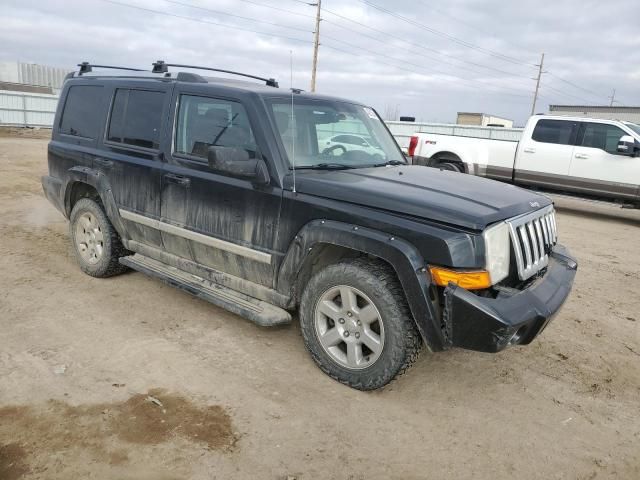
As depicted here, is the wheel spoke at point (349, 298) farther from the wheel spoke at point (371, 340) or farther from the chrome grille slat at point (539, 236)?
the chrome grille slat at point (539, 236)

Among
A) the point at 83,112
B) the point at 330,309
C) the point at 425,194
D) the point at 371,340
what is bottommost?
the point at 371,340

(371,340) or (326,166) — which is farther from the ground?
(326,166)

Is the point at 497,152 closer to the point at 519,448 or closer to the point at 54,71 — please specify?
the point at 519,448

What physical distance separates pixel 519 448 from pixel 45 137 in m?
24.4

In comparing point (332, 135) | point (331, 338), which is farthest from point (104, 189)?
point (331, 338)

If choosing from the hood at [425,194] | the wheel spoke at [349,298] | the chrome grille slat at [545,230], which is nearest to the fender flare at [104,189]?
the hood at [425,194]

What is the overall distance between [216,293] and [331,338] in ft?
3.52

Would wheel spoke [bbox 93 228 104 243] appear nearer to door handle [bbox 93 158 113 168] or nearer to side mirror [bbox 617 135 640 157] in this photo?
door handle [bbox 93 158 113 168]

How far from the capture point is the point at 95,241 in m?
5.06

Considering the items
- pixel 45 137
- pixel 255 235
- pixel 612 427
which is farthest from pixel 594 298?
pixel 45 137

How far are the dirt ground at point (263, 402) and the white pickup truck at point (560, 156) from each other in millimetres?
6156

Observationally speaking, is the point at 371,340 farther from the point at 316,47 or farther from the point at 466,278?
the point at 316,47

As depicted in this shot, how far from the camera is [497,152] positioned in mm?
11039

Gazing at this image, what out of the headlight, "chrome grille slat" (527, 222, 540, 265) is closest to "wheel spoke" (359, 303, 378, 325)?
the headlight
